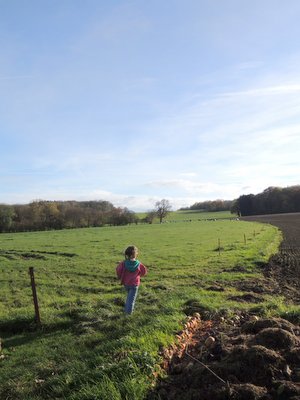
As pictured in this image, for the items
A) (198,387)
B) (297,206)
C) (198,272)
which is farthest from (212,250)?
(297,206)

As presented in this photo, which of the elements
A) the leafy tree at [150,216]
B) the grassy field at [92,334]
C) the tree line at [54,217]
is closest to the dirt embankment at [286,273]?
the grassy field at [92,334]

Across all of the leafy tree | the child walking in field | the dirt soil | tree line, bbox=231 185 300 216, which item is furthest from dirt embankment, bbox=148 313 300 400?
tree line, bbox=231 185 300 216

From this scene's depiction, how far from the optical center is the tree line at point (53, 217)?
11050 centimetres

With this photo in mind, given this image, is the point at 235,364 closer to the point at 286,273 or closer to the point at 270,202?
the point at 286,273

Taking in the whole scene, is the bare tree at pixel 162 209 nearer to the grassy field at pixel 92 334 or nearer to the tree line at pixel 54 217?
the tree line at pixel 54 217

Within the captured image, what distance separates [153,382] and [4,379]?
12.3 feet

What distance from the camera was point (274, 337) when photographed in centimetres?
592

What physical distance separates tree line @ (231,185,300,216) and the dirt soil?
142m

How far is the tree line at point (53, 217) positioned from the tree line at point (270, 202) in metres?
45.0

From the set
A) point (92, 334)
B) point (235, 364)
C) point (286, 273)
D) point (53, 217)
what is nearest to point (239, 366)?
point (235, 364)

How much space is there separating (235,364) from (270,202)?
482 ft

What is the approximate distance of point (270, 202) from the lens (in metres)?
146

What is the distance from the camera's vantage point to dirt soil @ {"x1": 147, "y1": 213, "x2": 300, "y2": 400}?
482 cm

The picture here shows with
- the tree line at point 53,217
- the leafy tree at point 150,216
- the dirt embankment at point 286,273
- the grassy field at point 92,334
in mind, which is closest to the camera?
the grassy field at point 92,334
